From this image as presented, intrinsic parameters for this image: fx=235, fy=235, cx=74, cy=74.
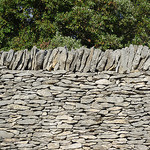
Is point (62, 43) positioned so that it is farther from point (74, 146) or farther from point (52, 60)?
point (74, 146)

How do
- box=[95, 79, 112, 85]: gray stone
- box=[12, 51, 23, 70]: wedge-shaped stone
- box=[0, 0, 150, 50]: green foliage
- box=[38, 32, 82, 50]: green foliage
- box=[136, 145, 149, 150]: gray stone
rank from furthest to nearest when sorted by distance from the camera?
box=[0, 0, 150, 50]: green foliage < box=[38, 32, 82, 50]: green foliage < box=[12, 51, 23, 70]: wedge-shaped stone < box=[95, 79, 112, 85]: gray stone < box=[136, 145, 149, 150]: gray stone

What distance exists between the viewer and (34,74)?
5.50 metres

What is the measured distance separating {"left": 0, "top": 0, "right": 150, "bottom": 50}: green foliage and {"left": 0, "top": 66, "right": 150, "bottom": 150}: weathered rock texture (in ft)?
11.4

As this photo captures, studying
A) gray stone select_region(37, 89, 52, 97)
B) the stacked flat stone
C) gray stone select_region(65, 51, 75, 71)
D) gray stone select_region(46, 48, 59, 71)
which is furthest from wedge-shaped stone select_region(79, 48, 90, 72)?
gray stone select_region(37, 89, 52, 97)

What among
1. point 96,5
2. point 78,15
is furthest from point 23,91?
point 96,5

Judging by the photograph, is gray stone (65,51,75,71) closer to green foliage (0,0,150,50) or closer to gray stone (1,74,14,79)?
gray stone (1,74,14,79)

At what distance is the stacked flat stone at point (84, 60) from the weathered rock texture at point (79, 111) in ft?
0.08

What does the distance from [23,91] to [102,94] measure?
184 centimetres

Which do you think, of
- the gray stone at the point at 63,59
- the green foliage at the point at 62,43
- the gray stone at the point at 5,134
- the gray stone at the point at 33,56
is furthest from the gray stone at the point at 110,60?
the green foliage at the point at 62,43

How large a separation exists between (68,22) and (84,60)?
176 inches

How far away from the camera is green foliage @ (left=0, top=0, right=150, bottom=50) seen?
30.5 ft

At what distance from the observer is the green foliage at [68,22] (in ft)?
30.5

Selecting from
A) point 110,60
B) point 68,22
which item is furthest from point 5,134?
point 68,22

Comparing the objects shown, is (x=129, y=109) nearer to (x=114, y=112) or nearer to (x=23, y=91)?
(x=114, y=112)
